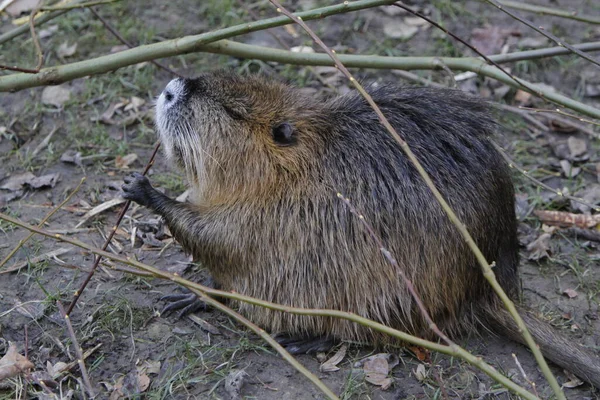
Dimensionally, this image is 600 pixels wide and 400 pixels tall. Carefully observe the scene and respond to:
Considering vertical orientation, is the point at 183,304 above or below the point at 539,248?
above

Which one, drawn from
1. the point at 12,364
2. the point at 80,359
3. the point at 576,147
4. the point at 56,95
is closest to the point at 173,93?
the point at 80,359

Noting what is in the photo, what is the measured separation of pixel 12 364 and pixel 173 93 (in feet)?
4.16

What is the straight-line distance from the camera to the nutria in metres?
3.12

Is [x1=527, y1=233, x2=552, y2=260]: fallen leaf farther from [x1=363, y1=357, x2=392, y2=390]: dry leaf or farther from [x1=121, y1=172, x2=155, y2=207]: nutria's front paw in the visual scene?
[x1=121, y1=172, x2=155, y2=207]: nutria's front paw

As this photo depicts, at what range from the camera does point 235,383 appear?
296 centimetres

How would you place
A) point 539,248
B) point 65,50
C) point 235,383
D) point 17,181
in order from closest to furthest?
point 235,383 → point 539,248 → point 17,181 → point 65,50

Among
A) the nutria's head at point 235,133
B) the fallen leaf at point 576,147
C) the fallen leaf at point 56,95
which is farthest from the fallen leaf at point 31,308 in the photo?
the fallen leaf at point 576,147

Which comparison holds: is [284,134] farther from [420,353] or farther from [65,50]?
[65,50]

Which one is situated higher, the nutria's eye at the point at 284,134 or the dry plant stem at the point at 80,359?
the nutria's eye at the point at 284,134

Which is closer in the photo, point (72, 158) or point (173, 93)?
point (173, 93)

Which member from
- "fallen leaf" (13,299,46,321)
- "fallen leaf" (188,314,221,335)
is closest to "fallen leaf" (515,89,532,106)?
"fallen leaf" (188,314,221,335)

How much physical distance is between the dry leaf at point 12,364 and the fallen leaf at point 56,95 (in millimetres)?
2046

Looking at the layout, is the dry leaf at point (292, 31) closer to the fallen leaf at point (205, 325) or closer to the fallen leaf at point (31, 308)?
the fallen leaf at point (205, 325)

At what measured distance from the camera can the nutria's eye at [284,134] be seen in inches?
126
